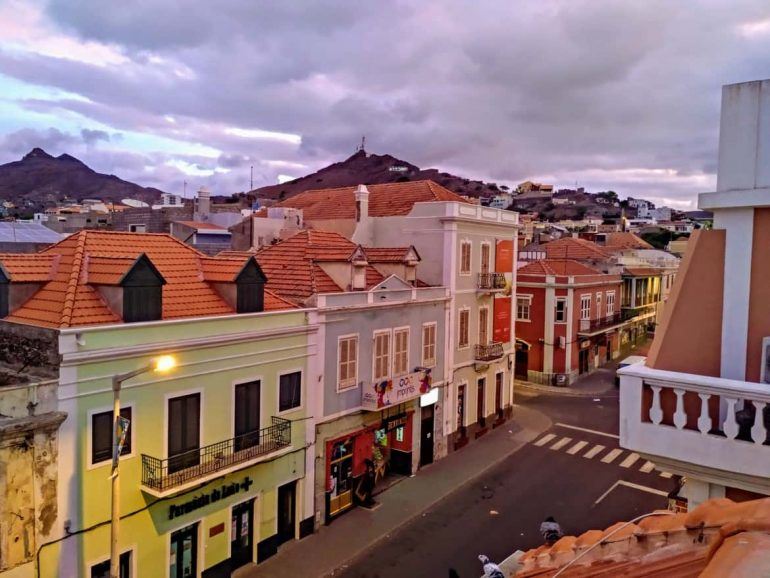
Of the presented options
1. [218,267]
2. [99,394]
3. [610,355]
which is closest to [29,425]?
[99,394]

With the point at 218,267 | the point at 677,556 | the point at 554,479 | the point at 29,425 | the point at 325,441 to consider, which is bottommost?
the point at 554,479

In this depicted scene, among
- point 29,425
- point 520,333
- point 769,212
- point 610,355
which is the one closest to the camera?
point 769,212

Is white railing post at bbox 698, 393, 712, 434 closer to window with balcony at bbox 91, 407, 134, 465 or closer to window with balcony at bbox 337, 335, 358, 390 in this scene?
window with balcony at bbox 91, 407, 134, 465

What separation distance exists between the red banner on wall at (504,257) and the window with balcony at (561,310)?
408 inches

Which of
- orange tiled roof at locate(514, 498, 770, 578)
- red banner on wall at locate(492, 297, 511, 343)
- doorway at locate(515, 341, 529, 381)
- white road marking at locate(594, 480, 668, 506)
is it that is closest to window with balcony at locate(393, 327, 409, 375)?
red banner on wall at locate(492, 297, 511, 343)

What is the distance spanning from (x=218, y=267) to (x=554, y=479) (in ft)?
57.0

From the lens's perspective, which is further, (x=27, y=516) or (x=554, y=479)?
(x=554, y=479)

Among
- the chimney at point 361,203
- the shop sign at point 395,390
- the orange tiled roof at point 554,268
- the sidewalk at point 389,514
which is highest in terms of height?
the chimney at point 361,203

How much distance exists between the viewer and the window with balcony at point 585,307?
42.2 meters

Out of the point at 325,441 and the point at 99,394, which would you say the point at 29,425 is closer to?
the point at 99,394

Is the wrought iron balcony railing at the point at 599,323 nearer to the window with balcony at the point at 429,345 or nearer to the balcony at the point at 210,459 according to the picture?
the window with balcony at the point at 429,345

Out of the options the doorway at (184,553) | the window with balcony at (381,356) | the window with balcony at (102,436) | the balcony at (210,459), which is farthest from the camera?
the window with balcony at (381,356)

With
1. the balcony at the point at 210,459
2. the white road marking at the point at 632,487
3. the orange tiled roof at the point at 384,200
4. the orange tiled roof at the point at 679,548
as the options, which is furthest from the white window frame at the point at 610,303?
the orange tiled roof at the point at 679,548

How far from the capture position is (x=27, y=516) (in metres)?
12.6
